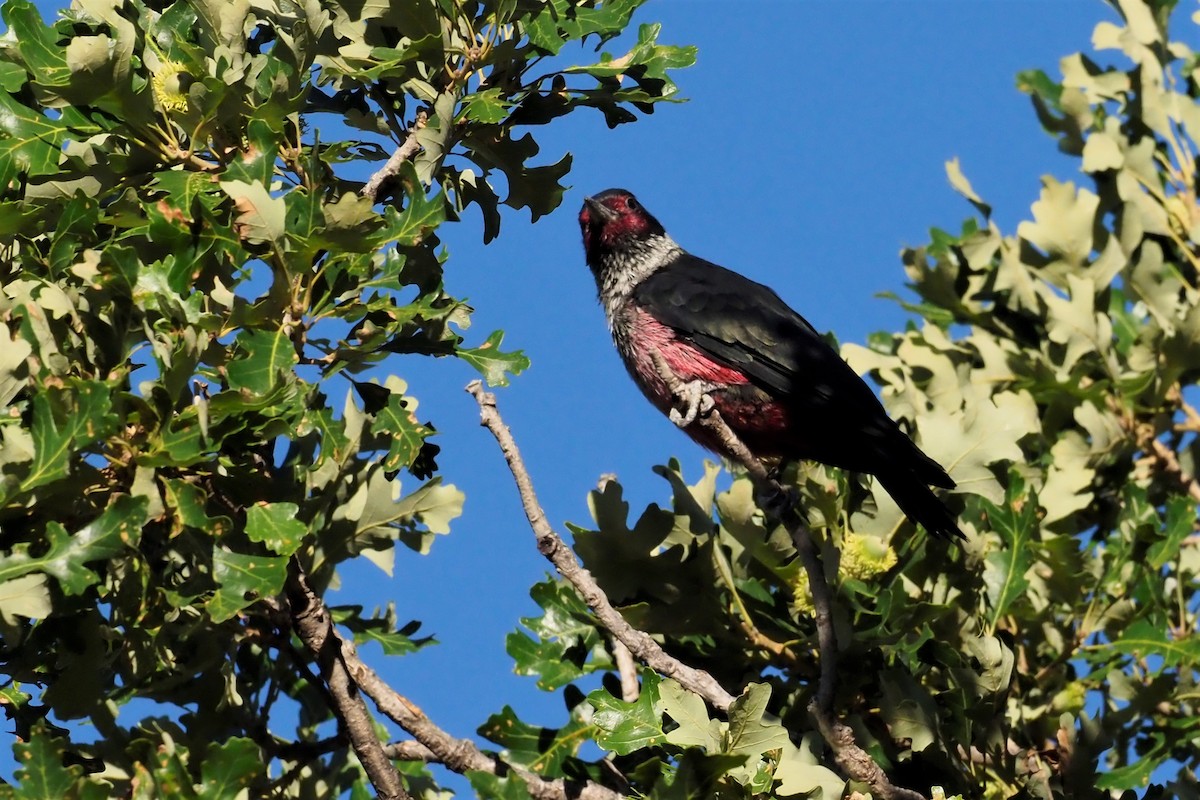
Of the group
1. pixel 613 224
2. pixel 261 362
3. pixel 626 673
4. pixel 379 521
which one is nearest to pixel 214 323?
pixel 261 362

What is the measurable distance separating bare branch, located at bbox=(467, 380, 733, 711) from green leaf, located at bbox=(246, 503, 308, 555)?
579 mm

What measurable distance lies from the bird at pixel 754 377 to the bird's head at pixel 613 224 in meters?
0.20

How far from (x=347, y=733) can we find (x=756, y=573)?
146cm

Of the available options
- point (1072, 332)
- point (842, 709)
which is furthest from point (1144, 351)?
point (842, 709)

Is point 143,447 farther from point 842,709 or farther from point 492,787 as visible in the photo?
point 842,709

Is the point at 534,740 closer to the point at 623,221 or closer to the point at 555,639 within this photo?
the point at 555,639

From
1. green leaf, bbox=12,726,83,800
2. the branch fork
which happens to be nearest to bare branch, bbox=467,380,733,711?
the branch fork

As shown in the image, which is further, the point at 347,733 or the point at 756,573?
the point at 756,573

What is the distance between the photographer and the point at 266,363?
3539mm

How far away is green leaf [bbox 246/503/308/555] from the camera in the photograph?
3529 mm

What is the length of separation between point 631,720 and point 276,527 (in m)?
1.00

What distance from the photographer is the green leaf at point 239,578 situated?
349cm

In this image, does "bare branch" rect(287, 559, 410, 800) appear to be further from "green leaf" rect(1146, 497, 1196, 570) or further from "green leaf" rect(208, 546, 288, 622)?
"green leaf" rect(1146, 497, 1196, 570)

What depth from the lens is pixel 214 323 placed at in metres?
3.64
